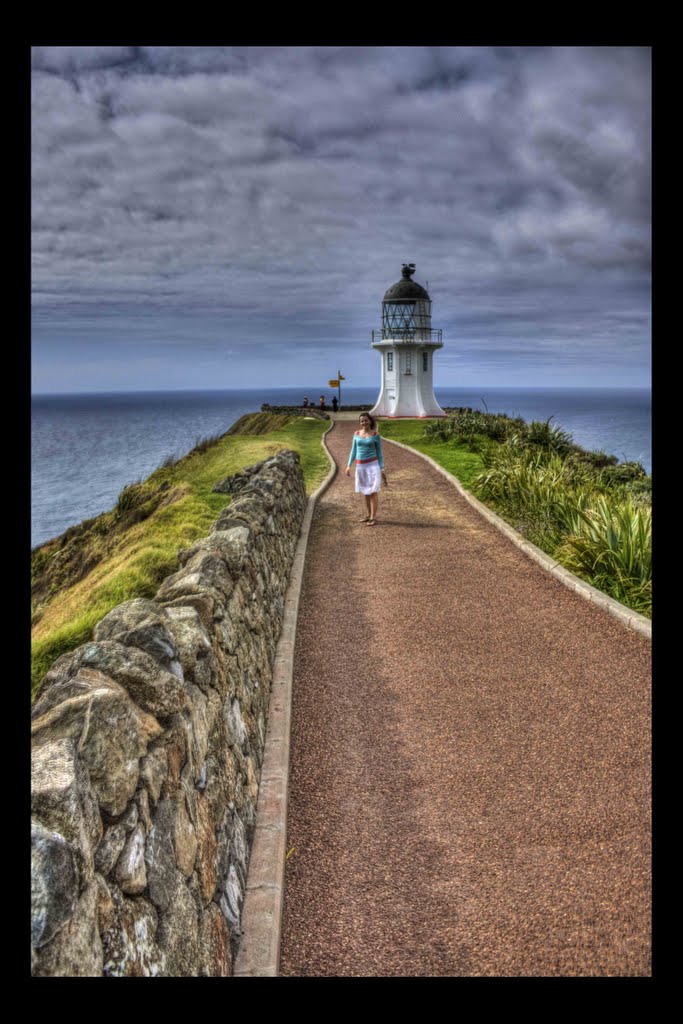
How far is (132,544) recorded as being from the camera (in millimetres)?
13297

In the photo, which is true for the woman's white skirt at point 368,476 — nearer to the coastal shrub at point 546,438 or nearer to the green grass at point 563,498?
the green grass at point 563,498

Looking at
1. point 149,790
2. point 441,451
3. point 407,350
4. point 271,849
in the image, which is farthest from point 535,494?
point 407,350

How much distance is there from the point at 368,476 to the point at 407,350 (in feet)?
93.3

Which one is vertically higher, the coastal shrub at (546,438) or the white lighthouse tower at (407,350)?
the white lighthouse tower at (407,350)

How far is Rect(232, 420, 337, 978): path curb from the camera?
3.48 meters

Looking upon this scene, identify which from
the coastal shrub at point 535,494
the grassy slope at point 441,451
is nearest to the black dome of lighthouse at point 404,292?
the grassy slope at point 441,451

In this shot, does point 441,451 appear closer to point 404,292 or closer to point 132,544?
point 132,544

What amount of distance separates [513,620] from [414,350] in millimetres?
32931

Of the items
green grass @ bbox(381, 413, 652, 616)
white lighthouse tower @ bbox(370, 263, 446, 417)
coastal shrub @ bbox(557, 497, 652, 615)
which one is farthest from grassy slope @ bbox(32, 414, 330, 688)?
white lighthouse tower @ bbox(370, 263, 446, 417)

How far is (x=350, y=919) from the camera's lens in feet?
12.7

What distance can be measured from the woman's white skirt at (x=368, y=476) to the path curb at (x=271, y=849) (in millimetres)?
5369

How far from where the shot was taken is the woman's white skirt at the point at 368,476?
11961mm

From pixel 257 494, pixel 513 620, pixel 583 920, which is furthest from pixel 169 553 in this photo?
pixel 583 920

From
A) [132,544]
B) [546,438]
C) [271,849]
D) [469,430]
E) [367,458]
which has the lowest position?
[271,849]
